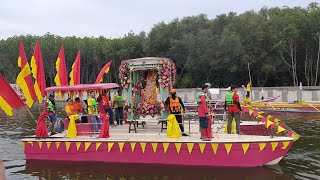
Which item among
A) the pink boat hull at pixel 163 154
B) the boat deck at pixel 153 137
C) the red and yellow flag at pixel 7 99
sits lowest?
the pink boat hull at pixel 163 154

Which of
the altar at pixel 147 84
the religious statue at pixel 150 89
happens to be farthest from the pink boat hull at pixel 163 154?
the religious statue at pixel 150 89

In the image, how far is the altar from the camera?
1617 centimetres

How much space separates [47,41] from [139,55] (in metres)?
17.3

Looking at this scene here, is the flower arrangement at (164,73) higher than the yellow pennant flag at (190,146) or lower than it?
higher

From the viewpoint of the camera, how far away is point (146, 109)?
16.9 m

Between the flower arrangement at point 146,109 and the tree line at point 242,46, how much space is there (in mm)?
31406

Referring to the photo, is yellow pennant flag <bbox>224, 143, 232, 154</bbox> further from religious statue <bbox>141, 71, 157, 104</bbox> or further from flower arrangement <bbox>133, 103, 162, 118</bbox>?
religious statue <bbox>141, 71, 157, 104</bbox>

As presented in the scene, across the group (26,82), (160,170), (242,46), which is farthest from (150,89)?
(242,46)

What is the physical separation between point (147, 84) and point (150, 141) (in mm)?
4718

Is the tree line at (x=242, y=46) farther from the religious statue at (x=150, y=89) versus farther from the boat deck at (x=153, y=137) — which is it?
the boat deck at (x=153, y=137)

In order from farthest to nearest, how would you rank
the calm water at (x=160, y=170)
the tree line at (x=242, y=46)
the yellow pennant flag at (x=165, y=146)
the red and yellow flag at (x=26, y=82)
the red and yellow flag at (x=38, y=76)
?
1. the tree line at (x=242, y=46)
2. the red and yellow flag at (x=38, y=76)
3. the red and yellow flag at (x=26, y=82)
4. the yellow pennant flag at (x=165, y=146)
5. the calm water at (x=160, y=170)

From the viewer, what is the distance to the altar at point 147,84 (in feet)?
53.1

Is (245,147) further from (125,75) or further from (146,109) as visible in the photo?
(125,75)

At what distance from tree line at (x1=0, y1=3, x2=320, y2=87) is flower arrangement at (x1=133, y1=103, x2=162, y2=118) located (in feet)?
103
